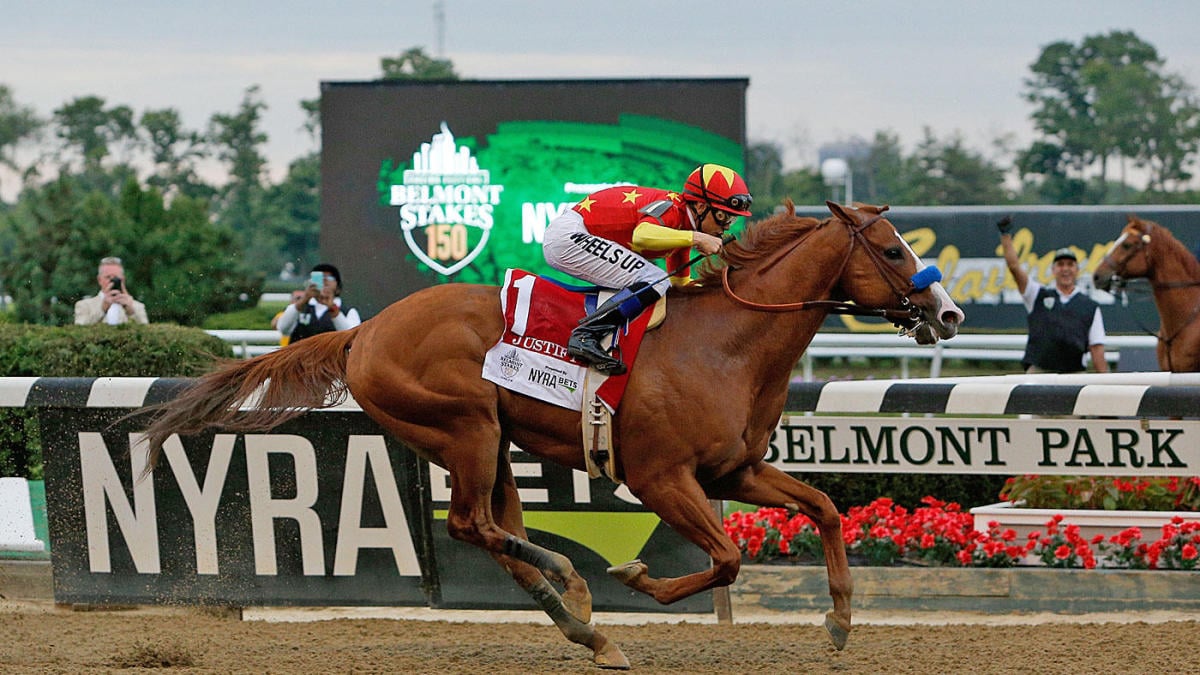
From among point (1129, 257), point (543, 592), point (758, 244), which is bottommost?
point (543, 592)

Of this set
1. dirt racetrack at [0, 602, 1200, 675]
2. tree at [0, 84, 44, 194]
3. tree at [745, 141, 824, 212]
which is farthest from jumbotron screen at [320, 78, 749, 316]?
tree at [0, 84, 44, 194]

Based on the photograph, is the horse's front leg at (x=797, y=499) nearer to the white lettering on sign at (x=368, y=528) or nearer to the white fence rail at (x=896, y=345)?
the white lettering on sign at (x=368, y=528)

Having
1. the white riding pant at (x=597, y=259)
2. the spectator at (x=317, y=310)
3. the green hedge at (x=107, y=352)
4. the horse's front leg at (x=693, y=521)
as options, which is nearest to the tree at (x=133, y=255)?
the spectator at (x=317, y=310)

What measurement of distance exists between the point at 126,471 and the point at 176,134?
4413cm

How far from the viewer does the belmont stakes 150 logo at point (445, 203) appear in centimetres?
1188

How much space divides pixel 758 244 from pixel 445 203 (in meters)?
6.67

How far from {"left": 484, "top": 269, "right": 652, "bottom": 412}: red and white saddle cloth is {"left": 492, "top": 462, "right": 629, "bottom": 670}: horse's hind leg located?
467 millimetres

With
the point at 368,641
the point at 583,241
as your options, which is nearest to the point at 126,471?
the point at 368,641

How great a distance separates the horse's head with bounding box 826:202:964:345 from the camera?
524cm

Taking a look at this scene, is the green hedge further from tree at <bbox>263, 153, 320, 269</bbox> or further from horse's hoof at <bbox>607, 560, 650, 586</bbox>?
tree at <bbox>263, 153, 320, 269</bbox>

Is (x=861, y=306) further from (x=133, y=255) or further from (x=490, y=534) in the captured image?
(x=133, y=255)

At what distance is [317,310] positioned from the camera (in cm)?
934

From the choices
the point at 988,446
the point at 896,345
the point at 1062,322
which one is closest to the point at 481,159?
the point at 1062,322

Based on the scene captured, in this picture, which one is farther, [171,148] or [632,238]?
[171,148]
